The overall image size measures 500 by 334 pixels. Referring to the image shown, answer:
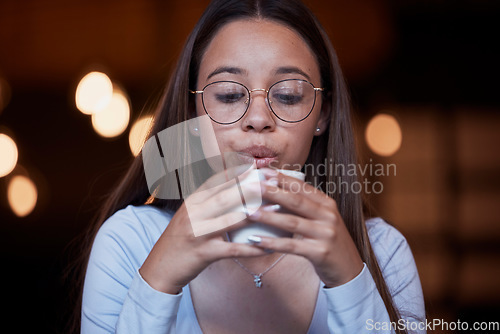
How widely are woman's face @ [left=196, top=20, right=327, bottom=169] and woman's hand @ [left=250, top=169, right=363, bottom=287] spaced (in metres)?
0.31

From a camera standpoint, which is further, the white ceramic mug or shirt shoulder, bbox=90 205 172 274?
shirt shoulder, bbox=90 205 172 274

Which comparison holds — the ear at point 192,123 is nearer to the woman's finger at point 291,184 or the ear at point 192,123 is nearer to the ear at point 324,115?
the ear at point 324,115

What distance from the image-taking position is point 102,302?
112cm

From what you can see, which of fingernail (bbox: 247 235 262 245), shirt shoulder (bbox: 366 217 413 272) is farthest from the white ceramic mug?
shirt shoulder (bbox: 366 217 413 272)

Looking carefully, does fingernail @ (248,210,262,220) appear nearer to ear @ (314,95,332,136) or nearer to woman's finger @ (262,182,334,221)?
woman's finger @ (262,182,334,221)

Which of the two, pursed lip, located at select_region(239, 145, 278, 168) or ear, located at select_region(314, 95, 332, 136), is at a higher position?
ear, located at select_region(314, 95, 332, 136)

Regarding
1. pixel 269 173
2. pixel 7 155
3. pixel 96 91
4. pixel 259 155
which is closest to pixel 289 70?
pixel 259 155

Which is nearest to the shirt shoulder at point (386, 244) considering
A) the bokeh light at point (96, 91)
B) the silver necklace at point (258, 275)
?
the silver necklace at point (258, 275)

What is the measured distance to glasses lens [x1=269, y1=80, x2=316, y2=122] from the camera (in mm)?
1164

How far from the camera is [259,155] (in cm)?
115

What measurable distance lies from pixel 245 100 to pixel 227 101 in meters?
0.04

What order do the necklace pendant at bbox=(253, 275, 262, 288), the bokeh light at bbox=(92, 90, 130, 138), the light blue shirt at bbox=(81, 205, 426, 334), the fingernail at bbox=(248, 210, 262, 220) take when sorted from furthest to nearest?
the bokeh light at bbox=(92, 90, 130, 138) → the necklace pendant at bbox=(253, 275, 262, 288) → the light blue shirt at bbox=(81, 205, 426, 334) → the fingernail at bbox=(248, 210, 262, 220)

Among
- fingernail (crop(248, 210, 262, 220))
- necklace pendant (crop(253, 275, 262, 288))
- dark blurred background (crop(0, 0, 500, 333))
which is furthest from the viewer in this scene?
dark blurred background (crop(0, 0, 500, 333))

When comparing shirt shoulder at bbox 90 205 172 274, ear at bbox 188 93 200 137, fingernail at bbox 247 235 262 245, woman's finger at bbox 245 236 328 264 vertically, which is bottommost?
shirt shoulder at bbox 90 205 172 274
